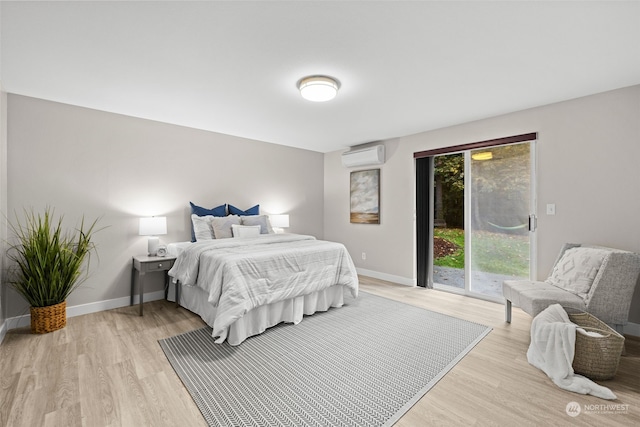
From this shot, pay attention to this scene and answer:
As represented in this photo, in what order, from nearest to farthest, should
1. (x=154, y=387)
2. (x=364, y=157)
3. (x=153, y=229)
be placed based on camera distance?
(x=154, y=387) → (x=153, y=229) → (x=364, y=157)

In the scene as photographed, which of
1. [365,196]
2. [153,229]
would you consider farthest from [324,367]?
[365,196]

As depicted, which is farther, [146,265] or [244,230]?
[244,230]

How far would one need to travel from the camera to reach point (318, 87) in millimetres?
2578

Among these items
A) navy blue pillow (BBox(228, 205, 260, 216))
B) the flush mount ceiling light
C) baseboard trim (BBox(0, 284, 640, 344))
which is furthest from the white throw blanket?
navy blue pillow (BBox(228, 205, 260, 216))

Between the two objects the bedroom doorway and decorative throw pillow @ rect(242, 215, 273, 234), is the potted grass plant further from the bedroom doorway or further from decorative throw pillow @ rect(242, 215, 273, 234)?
the bedroom doorway

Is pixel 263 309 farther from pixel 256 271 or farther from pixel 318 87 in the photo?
pixel 318 87

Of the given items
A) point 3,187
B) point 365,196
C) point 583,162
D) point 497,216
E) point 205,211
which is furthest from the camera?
point 365,196

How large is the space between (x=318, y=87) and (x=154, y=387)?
2643 mm

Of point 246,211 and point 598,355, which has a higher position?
point 246,211

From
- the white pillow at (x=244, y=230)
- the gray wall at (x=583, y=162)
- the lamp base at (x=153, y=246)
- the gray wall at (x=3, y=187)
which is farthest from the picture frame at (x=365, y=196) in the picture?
the gray wall at (x=3, y=187)

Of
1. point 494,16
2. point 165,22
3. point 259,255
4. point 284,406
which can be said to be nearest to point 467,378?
point 284,406

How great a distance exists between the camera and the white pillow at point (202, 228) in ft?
12.4

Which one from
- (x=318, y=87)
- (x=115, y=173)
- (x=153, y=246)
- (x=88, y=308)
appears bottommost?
(x=88, y=308)

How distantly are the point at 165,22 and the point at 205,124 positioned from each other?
219cm
